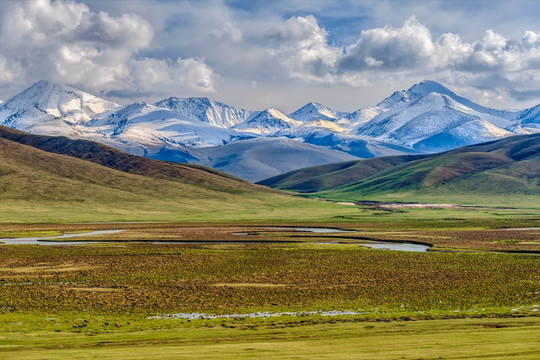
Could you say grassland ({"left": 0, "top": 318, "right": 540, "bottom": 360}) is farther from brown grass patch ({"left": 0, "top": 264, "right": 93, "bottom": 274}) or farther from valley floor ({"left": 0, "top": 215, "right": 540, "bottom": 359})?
brown grass patch ({"left": 0, "top": 264, "right": 93, "bottom": 274})

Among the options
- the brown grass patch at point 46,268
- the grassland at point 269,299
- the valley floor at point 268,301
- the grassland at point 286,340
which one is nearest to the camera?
the grassland at point 286,340

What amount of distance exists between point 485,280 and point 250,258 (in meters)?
29.9

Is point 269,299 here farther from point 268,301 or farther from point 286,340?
point 286,340

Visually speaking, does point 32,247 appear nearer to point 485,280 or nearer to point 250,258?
point 250,258

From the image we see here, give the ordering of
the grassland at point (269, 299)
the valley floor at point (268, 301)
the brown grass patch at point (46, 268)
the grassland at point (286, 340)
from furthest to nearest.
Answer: the brown grass patch at point (46, 268)
the grassland at point (269, 299)
the valley floor at point (268, 301)
the grassland at point (286, 340)

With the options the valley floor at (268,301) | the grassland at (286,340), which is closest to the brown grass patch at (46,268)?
the valley floor at (268,301)

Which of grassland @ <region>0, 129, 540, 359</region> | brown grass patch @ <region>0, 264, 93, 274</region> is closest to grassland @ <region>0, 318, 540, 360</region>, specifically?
grassland @ <region>0, 129, 540, 359</region>

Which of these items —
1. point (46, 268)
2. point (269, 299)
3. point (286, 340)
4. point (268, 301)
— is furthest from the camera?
point (46, 268)

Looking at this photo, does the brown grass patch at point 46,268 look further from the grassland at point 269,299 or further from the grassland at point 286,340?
the grassland at point 286,340

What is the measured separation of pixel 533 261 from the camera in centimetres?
7306

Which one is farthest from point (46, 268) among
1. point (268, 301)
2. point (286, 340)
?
point (286, 340)

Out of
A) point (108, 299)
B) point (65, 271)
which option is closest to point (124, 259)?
point (65, 271)

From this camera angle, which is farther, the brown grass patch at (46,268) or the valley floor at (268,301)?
the brown grass patch at (46,268)

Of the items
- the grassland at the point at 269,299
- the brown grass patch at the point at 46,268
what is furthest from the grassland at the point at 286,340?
the brown grass patch at the point at 46,268
